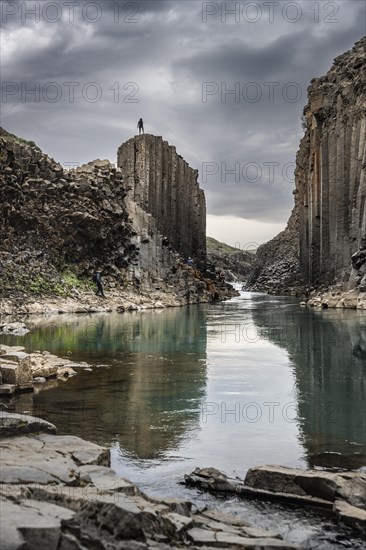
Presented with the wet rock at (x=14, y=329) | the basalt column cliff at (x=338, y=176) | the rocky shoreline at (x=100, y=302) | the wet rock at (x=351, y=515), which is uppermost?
the basalt column cliff at (x=338, y=176)

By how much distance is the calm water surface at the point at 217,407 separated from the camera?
26.5 ft

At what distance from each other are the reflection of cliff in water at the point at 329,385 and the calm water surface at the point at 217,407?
1.2 inches

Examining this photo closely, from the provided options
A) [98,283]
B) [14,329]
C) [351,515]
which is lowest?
[351,515]

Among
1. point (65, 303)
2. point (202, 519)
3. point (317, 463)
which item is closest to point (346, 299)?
point (65, 303)

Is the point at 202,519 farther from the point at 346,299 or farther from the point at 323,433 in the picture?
the point at 346,299

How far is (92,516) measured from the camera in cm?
490

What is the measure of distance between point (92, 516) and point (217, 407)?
280 inches

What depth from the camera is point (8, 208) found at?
44.1 meters

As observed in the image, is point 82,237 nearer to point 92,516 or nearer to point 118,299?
point 118,299

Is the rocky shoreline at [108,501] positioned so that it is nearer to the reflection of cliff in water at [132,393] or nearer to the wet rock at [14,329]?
the reflection of cliff in water at [132,393]

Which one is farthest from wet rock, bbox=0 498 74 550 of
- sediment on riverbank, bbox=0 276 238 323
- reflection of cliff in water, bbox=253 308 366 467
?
sediment on riverbank, bbox=0 276 238 323

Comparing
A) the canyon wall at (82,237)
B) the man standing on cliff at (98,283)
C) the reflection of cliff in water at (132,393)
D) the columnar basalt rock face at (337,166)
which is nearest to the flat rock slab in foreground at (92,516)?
the reflection of cliff in water at (132,393)

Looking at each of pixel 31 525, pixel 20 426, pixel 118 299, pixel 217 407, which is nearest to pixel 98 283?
pixel 118 299

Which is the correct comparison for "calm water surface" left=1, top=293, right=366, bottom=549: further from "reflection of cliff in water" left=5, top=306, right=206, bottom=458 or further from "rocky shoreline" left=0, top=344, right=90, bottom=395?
"rocky shoreline" left=0, top=344, right=90, bottom=395
